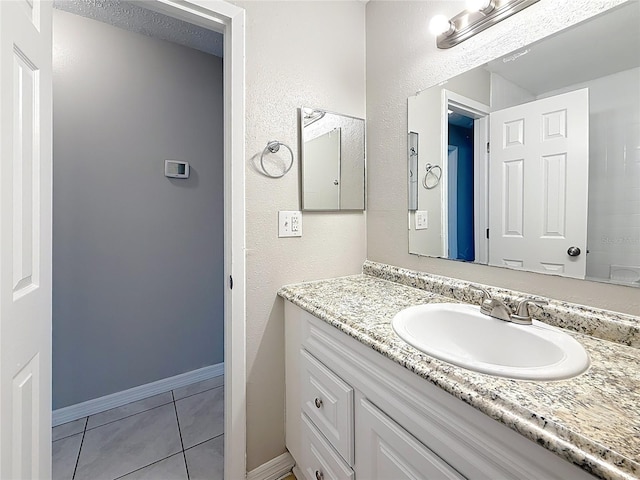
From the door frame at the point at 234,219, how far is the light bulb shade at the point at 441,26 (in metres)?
0.80

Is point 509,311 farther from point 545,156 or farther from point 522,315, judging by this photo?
point 545,156

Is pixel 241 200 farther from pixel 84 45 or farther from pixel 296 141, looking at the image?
pixel 84 45

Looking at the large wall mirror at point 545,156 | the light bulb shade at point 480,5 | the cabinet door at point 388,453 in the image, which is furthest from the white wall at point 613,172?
the cabinet door at point 388,453

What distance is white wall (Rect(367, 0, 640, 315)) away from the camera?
0.90 metres

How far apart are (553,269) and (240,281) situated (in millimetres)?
1140

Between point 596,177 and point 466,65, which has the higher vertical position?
point 466,65

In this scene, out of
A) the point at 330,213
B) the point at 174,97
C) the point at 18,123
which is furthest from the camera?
the point at 174,97

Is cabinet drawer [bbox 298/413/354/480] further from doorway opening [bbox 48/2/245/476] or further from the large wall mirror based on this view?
the large wall mirror

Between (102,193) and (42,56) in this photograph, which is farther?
(102,193)

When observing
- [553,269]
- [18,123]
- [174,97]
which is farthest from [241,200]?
[174,97]

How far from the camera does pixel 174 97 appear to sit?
207 centimetres

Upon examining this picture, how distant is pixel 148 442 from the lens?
160 centimetres

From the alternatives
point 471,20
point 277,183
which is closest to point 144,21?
point 277,183

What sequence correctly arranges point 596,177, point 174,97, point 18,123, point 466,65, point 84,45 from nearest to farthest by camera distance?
point 18,123 → point 596,177 → point 466,65 → point 84,45 → point 174,97
